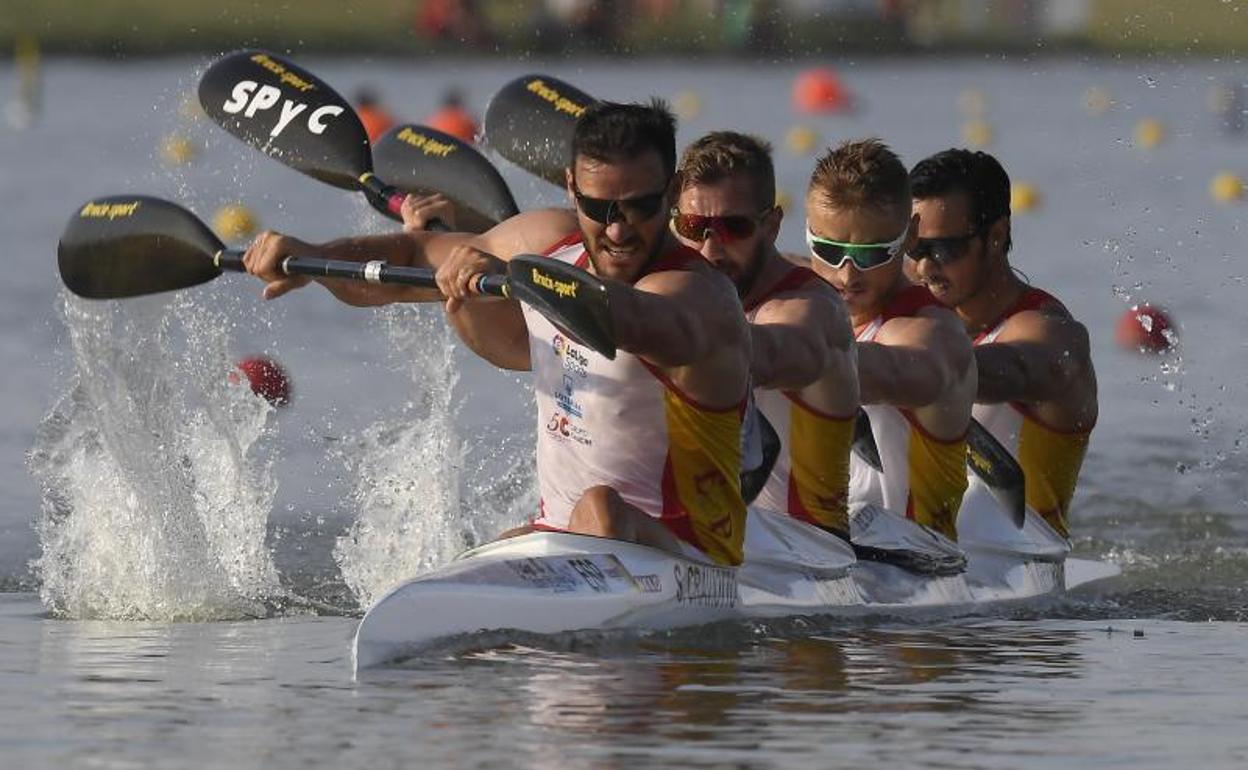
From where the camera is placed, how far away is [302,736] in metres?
6.93

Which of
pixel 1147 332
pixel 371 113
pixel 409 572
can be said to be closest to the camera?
pixel 409 572

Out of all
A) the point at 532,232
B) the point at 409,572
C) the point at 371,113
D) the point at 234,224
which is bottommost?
the point at 409,572

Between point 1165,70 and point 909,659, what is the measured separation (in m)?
36.9

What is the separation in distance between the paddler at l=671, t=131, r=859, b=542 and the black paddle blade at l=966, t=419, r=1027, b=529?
3.31 ft

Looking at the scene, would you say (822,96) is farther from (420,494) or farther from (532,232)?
(532,232)

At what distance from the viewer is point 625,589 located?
8.03 m

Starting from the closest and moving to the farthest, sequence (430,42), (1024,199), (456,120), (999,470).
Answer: (999,470) → (1024,199) → (456,120) → (430,42)

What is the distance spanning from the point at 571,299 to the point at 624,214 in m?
0.47

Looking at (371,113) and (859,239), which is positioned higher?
(371,113)

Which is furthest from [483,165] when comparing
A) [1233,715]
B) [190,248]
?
[1233,715]

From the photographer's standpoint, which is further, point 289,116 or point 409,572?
point 289,116

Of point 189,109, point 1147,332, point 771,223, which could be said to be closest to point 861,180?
point 771,223

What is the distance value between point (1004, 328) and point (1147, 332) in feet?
22.6

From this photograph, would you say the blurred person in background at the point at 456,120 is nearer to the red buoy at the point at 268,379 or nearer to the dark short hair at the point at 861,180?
the red buoy at the point at 268,379
